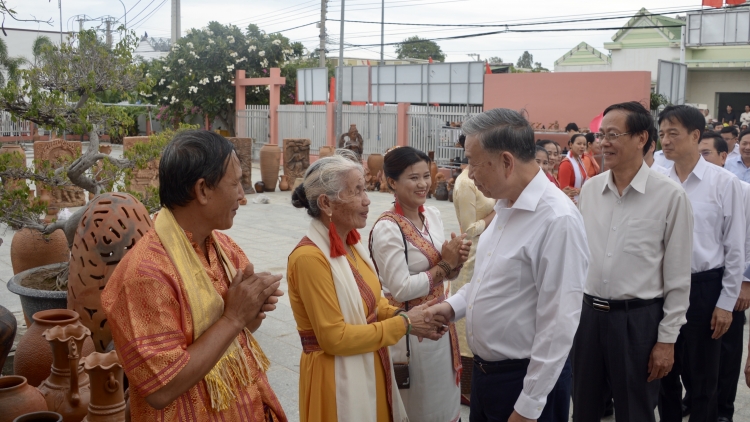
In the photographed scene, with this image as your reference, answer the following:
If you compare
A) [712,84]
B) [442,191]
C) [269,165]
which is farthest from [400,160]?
[712,84]

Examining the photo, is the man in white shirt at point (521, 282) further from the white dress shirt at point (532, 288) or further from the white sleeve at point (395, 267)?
the white sleeve at point (395, 267)

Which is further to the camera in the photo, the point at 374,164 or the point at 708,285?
the point at 374,164

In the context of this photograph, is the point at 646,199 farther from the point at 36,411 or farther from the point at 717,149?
the point at 36,411

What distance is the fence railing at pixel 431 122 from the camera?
1669cm

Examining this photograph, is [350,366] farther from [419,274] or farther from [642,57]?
[642,57]

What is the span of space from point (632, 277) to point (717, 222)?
37.9 inches

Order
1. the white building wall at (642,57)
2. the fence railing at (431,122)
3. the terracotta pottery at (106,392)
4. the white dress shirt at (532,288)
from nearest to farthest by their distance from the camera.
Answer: the white dress shirt at (532,288) → the terracotta pottery at (106,392) → the fence railing at (431,122) → the white building wall at (642,57)

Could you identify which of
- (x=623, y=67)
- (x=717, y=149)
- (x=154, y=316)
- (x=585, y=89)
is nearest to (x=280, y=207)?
(x=585, y=89)

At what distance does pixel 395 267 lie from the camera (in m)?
3.11

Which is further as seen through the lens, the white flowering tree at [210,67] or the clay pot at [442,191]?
the white flowering tree at [210,67]

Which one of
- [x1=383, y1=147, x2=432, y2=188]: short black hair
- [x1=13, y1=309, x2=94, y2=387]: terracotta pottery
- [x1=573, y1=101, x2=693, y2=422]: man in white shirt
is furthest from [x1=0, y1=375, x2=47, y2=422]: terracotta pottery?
[x1=573, y1=101, x2=693, y2=422]: man in white shirt

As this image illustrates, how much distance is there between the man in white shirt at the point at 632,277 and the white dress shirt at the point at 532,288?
2.59ft

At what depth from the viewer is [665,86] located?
54.4ft

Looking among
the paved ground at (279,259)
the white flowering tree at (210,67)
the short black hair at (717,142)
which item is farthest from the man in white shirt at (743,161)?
the white flowering tree at (210,67)
